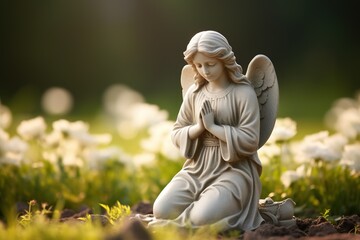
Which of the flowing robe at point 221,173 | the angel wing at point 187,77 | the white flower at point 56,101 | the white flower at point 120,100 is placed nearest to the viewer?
the flowing robe at point 221,173

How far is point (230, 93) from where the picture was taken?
529 centimetres

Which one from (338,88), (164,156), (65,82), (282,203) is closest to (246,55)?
(338,88)

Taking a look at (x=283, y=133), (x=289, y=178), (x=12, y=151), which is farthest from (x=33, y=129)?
(x=289, y=178)

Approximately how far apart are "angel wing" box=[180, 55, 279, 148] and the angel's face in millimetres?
336

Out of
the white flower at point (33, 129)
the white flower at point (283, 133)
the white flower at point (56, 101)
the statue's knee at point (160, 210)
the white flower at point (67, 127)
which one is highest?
the white flower at point (56, 101)

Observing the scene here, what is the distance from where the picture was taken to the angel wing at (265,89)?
540 cm

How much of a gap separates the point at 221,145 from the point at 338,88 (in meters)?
12.0

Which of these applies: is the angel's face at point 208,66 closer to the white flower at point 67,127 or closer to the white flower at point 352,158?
the white flower at point 352,158

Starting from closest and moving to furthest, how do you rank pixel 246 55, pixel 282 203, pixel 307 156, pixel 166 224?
pixel 166 224 → pixel 282 203 → pixel 307 156 → pixel 246 55

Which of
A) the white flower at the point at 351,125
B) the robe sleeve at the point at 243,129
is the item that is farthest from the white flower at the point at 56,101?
the robe sleeve at the point at 243,129

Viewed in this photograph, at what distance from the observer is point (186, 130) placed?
5.37 metres

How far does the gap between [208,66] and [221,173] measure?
2.58 feet

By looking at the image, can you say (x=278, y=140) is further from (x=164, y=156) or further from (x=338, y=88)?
(x=338, y=88)

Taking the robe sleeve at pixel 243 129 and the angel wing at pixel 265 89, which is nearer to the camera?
the robe sleeve at pixel 243 129
